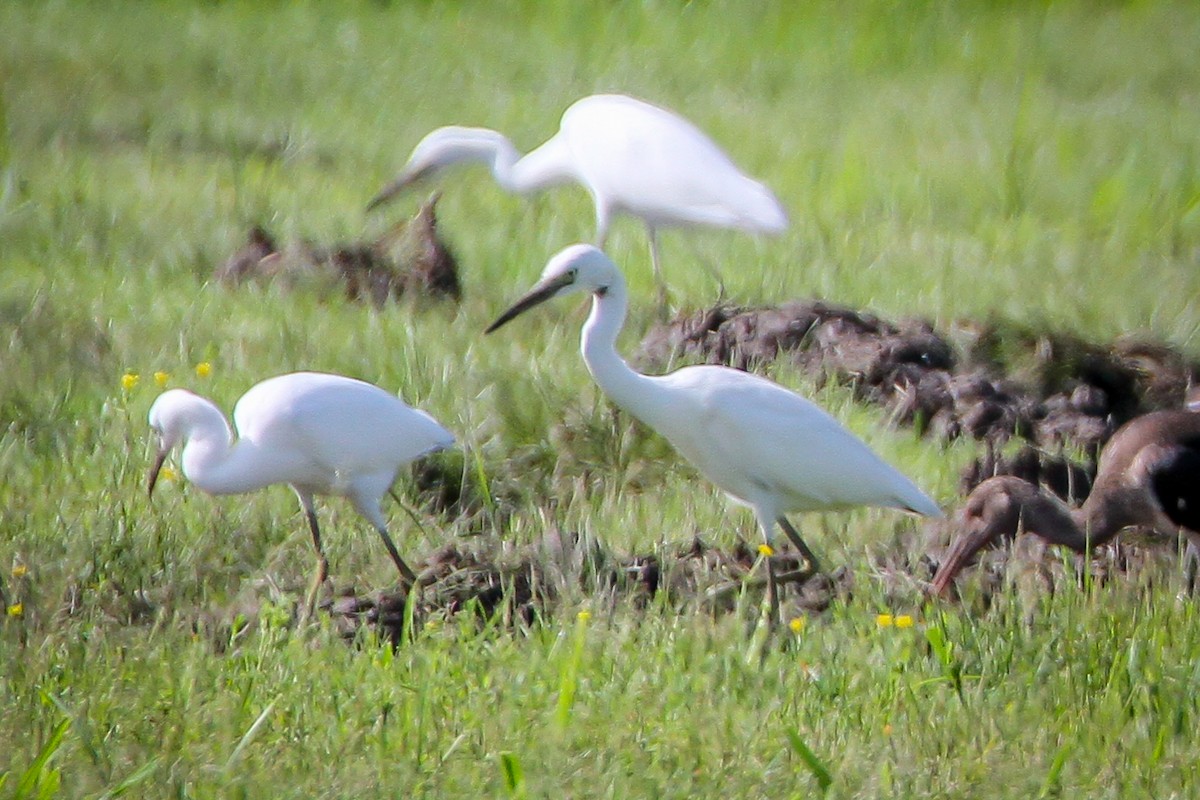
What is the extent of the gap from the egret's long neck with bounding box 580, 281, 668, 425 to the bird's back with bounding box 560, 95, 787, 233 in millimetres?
2071

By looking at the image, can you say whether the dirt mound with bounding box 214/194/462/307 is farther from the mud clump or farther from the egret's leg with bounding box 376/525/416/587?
the mud clump

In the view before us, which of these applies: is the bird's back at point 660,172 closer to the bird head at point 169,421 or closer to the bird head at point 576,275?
the bird head at point 576,275

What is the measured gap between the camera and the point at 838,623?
440 cm

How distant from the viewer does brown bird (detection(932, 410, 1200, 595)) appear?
495 centimetres

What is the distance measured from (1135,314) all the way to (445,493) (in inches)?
132

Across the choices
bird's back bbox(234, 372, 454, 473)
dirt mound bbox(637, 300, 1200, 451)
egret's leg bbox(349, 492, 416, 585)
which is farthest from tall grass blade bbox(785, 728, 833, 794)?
dirt mound bbox(637, 300, 1200, 451)

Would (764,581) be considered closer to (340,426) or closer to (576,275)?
(576,275)

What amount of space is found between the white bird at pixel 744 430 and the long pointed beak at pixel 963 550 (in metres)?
0.11

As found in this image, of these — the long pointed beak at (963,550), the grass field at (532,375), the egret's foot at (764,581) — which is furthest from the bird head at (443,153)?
the long pointed beak at (963,550)

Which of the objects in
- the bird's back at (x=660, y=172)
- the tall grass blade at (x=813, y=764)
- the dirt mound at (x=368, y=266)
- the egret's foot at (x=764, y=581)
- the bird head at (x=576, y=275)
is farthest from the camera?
the dirt mound at (x=368, y=266)

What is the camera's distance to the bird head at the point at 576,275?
5082mm

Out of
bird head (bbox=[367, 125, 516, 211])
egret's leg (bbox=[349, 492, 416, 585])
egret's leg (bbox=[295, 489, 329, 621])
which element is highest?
bird head (bbox=[367, 125, 516, 211])

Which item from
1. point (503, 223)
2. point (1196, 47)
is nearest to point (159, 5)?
point (503, 223)

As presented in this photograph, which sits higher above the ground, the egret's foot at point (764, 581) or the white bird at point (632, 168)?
the white bird at point (632, 168)
